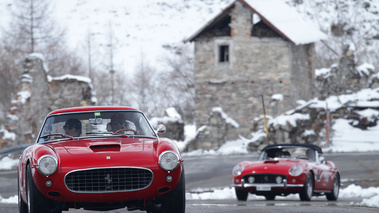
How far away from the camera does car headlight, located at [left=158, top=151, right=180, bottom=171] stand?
836 centimetres

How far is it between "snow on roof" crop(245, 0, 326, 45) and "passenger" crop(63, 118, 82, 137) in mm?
32385

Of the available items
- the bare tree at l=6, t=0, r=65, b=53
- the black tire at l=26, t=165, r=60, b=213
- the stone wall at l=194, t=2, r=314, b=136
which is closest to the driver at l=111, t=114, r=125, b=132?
the black tire at l=26, t=165, r=60, b=213

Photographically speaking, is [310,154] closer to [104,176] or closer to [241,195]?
[241,195]

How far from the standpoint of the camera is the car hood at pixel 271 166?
Result: 15297mm

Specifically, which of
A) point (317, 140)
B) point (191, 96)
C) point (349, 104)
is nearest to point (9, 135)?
point (317, 140)

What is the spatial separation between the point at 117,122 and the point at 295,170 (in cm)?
631

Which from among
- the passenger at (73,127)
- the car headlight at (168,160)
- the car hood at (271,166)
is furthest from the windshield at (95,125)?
the car hood at (271,166)

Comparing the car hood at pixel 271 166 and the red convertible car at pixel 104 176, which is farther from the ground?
the red convertible car at pixel 104 176

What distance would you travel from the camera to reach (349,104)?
35719 millimetres

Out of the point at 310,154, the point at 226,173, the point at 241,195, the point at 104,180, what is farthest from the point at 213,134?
the point at 104,180

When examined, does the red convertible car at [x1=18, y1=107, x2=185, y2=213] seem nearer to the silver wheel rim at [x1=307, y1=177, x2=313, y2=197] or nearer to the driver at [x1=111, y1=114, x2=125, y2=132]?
the driver at [x1=111, y1=114, x2=125, y2=132]

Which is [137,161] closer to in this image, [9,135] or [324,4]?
[9,135]

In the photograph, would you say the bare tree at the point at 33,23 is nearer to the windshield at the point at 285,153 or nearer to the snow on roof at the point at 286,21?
the snow on roof at the point at 286,21

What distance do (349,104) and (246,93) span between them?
27.5 feet
